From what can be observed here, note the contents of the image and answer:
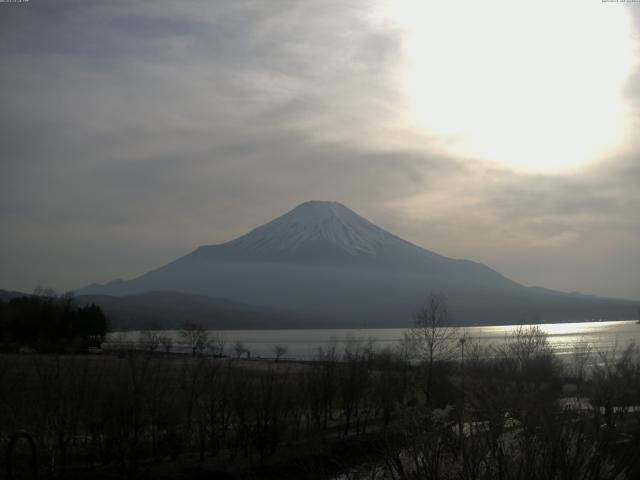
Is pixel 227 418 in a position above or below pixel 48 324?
below

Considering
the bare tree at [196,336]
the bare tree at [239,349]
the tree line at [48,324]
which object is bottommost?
the bare tree at [239,349]

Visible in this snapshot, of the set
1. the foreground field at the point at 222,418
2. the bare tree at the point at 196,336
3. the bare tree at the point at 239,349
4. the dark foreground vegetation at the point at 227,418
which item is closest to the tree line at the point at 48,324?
the bare tree at the point at 239,349

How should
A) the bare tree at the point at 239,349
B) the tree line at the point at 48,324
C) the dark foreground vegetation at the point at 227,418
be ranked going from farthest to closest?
the bare tree at the point at 239,349, the tree line at the point at 48,324, the dark foreground vegetation at the point at 227,418

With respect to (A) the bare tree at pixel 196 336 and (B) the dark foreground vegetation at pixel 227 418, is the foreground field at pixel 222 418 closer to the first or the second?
(B) the dark foreground vegetation at pixel 227 418

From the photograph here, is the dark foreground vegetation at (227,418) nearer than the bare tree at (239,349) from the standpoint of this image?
Yes

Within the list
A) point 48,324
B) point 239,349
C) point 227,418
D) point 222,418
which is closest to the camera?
point 222,418

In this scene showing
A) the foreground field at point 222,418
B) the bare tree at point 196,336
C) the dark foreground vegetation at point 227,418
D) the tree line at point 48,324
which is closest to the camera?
the dark foreground vegetation at point 227,418

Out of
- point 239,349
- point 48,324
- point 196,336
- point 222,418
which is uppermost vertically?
point 48,324

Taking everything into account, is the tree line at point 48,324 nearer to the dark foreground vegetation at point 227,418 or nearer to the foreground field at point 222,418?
the dark foreground vegetation at point 227,418

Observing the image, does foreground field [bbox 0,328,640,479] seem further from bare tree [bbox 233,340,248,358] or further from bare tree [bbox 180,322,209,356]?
bare tree [bbox 180,322,209,356]

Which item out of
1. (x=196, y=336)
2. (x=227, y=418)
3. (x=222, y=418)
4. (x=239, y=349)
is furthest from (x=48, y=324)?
(x=222, y=418)

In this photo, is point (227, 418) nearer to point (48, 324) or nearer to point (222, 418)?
point (222, 418)

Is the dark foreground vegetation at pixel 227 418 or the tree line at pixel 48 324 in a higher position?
the tree line at pixel 48 324

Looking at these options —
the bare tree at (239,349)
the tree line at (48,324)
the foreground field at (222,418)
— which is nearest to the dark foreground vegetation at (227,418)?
the foreground field at (222,418)
